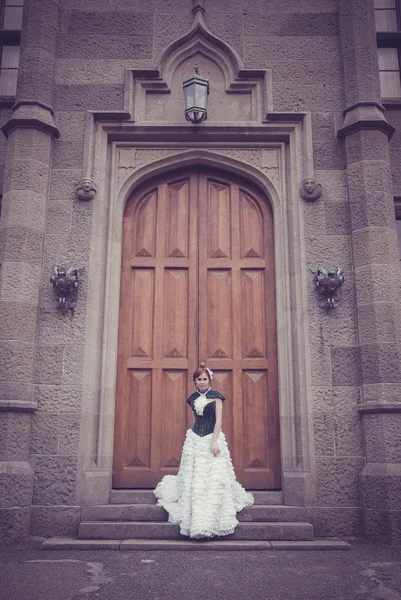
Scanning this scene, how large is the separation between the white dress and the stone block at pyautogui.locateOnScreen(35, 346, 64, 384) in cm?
161

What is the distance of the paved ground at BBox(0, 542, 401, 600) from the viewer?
11.8 feet

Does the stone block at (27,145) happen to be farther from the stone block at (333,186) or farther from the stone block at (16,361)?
the stone block at (333,186)

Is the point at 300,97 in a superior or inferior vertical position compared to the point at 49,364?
superior

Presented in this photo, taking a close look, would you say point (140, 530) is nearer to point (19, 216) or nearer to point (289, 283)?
point (289, 283)

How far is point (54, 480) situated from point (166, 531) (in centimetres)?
138

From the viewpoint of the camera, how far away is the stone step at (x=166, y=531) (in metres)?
5.09

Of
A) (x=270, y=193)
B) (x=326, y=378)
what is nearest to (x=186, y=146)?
(x=270, y=193)

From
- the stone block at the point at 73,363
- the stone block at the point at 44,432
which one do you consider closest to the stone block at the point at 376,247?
the stone block at the point at 73,363

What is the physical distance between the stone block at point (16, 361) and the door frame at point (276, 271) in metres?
0.63

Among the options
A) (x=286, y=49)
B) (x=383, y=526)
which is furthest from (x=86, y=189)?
(x=383, y=526)

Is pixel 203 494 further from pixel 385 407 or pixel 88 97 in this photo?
pixel 88 97

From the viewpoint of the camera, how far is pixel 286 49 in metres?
7.02

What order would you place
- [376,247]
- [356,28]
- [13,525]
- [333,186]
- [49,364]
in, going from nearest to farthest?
[13,525] → [49,364] → [376,247] → [333,186] → [356,28]

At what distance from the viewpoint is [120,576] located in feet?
13.0
